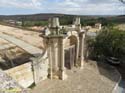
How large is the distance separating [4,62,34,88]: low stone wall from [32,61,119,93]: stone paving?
0.91 meters

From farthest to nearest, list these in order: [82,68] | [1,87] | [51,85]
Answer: [82,68] < [51,85] < [1,87]

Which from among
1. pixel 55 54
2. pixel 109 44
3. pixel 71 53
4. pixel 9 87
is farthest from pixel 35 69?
pixel 109 44

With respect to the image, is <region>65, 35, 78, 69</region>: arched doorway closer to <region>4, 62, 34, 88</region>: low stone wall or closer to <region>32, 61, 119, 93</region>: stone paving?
<region>32, 61, 119, 93</region>: stone paving

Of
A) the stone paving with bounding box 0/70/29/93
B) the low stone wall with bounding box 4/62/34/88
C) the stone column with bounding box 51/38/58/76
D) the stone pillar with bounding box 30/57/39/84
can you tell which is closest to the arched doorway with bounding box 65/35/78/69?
the stone column with bounding box 51/38/58/76

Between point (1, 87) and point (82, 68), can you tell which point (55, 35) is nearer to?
point (82, 68)

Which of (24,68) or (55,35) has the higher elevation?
(55,35)

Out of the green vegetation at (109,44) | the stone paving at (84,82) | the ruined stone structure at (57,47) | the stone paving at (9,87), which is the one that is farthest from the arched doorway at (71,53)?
Result: the stone paving at (9,87)

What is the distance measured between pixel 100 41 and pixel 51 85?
1402 cm

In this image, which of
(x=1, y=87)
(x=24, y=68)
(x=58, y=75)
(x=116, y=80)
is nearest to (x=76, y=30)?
(x=58, y=75)

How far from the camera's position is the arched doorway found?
1945cm

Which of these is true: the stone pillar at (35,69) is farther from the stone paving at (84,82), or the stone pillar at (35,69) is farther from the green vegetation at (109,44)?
the green vegetation at (109,44)

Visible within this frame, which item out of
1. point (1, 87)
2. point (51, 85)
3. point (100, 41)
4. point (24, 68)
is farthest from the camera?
point (100, 41)

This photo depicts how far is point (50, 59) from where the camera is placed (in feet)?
53.7

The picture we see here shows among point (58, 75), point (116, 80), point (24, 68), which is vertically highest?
point (24, 68)
